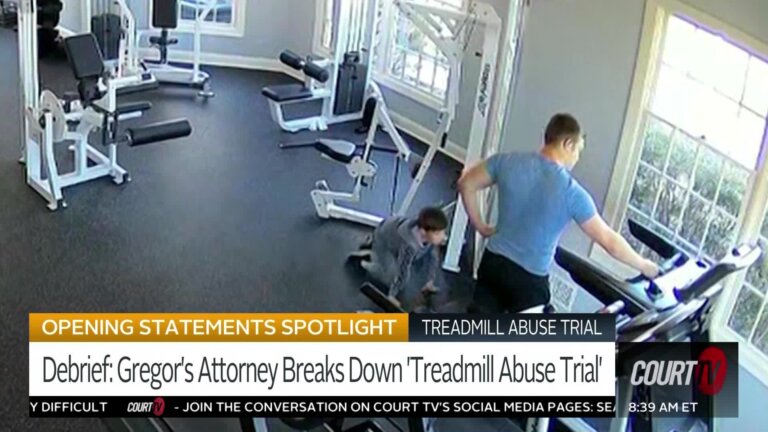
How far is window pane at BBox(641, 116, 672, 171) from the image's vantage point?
5.25m

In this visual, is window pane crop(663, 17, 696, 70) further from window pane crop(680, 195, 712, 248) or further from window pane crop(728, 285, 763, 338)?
window pane crop(728, 285, 763, 338)

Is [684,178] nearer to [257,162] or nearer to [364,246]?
[364,246]

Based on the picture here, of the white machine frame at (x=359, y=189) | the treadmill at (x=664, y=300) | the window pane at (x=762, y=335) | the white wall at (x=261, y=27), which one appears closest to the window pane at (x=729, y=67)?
the treadmill at (x=664, y=300)

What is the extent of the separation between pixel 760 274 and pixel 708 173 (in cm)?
63

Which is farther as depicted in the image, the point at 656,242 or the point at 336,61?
the point at 336,61

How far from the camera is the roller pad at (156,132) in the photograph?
21.6 ft

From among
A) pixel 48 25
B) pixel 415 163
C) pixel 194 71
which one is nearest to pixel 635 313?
pixel 415 163

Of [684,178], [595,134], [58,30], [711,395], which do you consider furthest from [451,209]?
[58,30]

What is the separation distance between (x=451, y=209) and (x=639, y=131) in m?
1.37

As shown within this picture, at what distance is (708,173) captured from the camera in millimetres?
5031

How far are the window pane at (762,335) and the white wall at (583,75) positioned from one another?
1.15 metres

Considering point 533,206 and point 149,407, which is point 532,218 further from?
point 149,407

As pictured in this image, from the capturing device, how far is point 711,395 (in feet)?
13.8

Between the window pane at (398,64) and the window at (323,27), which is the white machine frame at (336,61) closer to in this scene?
the window pane at (398,64)
